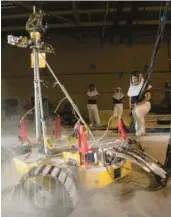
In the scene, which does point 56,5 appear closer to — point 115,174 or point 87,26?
point 87,26

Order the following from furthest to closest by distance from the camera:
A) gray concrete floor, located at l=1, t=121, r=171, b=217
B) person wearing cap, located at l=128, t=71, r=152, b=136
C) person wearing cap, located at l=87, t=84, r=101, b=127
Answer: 1. person wearing cap, located at l=87, t=84, r=101, b=127
2. person wearing cap, located at l=128, t=71, r=152, b=136
3. gray concrete floor, located at l=1, t=121, r=171, b=217

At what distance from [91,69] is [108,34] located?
1.78 metres

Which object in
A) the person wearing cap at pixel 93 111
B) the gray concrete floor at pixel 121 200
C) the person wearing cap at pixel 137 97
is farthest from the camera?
the person wearing cap at pixel 93 111

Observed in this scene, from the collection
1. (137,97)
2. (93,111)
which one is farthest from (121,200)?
(93,111)

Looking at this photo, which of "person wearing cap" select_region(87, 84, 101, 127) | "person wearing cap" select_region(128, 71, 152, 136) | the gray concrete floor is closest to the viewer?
the gray concrete floor

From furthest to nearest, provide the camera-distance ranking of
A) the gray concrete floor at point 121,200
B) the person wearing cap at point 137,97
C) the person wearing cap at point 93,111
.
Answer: the person wearing cap at point 93,111, the person wearing cap at point 137,97, the gray concrete floor at point 121,200

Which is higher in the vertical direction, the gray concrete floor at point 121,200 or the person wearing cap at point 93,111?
the person wearing cap at point 93,111

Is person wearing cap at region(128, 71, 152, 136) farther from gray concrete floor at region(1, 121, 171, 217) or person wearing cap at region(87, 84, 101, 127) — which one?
person wearing cap at region(87, 84, 101, 127)

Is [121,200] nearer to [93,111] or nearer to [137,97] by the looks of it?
[137,97]

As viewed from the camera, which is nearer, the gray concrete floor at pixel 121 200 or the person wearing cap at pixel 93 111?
the gray concrete floor at pixel 121 200

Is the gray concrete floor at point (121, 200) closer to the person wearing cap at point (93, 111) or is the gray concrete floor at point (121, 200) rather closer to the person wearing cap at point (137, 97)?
the person wearing cap at point (137, 97)

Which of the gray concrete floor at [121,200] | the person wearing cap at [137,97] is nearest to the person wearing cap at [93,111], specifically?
the person wearing cap at [137,97]

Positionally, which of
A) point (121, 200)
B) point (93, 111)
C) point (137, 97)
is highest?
point (137, 97)

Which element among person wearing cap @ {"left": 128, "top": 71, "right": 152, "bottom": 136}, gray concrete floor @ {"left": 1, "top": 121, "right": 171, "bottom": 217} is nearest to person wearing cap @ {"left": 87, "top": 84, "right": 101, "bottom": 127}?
person wearing cap @ {"left": 128, "top": 71, "right": 152, "bottom": 136}
